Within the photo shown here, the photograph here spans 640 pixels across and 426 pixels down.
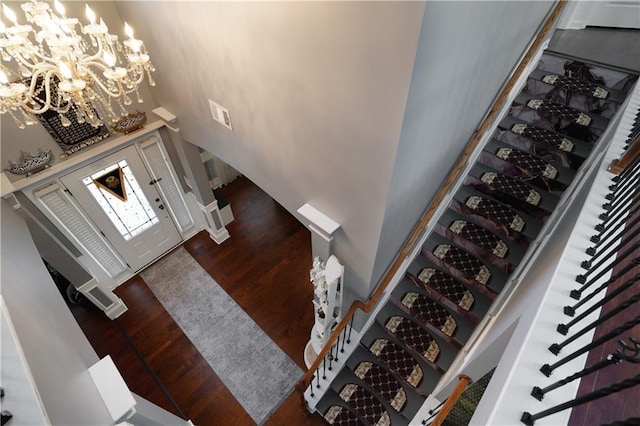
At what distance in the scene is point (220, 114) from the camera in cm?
328

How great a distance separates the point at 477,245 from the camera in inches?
140

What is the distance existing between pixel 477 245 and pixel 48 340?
12.4 feet

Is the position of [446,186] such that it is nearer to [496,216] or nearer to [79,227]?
[496,216]

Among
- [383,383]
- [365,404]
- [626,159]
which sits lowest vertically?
[365,404]

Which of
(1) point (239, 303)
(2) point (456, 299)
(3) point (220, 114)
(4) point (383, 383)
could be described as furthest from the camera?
(1) point (239, 303)

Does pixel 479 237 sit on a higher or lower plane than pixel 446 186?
lower

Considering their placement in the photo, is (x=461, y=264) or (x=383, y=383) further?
(x=383, y=383)

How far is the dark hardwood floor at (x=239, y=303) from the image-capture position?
423 centimetres

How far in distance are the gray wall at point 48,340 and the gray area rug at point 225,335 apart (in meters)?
2.17

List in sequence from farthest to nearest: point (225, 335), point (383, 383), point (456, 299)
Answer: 1. point (225, 335)
2. point (383, 383)
3. point (456, 299)

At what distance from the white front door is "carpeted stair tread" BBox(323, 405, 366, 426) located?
13.0 ft

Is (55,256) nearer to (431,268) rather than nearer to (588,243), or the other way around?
(431,268)

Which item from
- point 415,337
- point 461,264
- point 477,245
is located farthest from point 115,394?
point 477,245

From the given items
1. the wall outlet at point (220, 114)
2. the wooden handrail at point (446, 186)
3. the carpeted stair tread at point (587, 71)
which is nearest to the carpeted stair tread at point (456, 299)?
the wooden handrail at point (446, 186)
